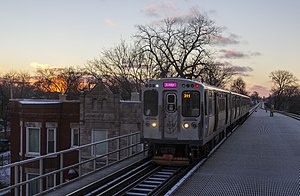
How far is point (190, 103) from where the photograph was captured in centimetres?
1341

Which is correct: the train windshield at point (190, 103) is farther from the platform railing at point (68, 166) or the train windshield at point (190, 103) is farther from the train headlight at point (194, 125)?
the platform railing at point (68, 166)

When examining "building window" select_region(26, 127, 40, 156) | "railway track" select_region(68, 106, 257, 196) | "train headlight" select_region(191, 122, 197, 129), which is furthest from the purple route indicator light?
"building window" select_region(26, 127, 40, 156)

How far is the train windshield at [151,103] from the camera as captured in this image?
1366 centimetres

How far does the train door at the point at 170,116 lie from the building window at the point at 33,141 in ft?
42.3

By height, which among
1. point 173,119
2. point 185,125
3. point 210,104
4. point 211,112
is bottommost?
point 185,125

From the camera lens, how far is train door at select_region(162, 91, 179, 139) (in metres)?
13.4

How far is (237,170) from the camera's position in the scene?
12.4 meters

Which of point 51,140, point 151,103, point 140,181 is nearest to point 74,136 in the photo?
point 51,140

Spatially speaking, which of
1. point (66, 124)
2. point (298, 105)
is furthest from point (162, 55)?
point (298, 105)

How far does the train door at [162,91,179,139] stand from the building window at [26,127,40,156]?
1290cm

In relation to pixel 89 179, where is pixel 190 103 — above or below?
above

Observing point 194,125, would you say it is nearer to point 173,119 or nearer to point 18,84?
point 173,119

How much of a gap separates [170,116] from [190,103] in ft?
2.74

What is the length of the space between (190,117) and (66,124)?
500 inches
